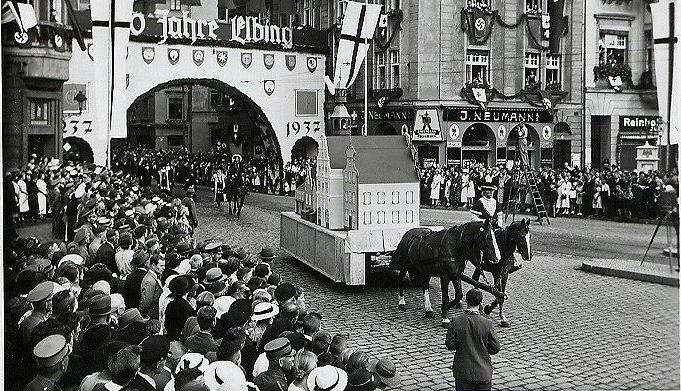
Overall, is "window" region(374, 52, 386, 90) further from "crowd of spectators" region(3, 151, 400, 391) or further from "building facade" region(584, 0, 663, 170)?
"crowd of spectators" region(3, 151, 400, 391)

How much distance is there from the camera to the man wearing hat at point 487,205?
786 centimetres

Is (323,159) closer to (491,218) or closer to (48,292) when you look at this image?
(491,218)

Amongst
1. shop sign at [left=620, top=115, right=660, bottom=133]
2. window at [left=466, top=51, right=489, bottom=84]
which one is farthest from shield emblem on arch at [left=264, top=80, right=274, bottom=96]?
shop sign at [left=620, top=115, right=660, bottom=133]

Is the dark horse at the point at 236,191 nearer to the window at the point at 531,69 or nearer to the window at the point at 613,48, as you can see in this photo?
the window at the point at 531,69

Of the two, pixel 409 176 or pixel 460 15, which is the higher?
pixel 460 15

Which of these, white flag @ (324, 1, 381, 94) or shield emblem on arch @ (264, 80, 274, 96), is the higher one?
white flag @ (324, 1, 381, 94)

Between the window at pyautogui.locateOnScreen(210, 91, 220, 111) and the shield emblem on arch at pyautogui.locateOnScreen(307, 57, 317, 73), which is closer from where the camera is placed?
the shield emblem on arch at pyautogui.locateOnScreen(307, 57, 317, 73)

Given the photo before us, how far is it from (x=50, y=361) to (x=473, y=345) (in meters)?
2.65

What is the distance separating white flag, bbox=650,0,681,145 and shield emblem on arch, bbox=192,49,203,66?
642 centimetres

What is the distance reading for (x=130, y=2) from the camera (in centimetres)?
805

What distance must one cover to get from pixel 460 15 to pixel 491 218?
7.37ft

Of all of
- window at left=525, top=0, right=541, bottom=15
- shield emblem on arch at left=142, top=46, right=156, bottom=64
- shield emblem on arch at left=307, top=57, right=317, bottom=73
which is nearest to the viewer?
window at left=525, top=0, right=541, bottom=15

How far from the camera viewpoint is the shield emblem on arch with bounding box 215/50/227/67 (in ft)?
36.3

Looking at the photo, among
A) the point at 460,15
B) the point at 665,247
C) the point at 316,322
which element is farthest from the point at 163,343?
the point at 460,15
